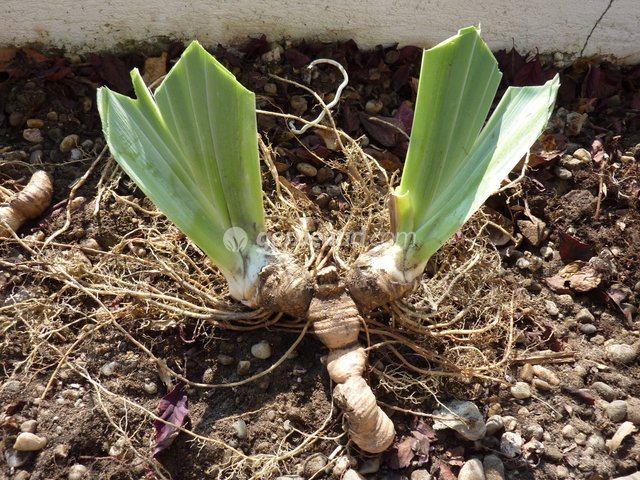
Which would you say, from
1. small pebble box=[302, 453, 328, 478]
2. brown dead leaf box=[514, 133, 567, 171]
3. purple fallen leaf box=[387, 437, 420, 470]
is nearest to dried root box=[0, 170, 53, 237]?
small pebble box=[302, 453, 328, 478]

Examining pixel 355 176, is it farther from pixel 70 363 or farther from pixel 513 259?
pixel 70 363

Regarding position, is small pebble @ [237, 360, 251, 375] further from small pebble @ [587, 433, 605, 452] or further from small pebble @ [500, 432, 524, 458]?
small pebble @ [587, 433, 605, 452]

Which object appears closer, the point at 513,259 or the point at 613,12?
the point at 513,259

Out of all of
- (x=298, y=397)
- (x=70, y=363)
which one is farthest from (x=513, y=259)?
(x=70, y=363)

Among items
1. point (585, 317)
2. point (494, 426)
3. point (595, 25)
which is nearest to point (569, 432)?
point (494, 426)

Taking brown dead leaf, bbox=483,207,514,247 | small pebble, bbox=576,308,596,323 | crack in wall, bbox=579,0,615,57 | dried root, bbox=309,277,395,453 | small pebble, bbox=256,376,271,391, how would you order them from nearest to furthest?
dried root, bbox=309,277,395,453 → small pebble, bbox=256,376,271,391 → small pebble, bbox=576,308,596,323 → brown dead leaf, bbox=483,207,514,247 → crack in wall, bbox=579,0,615,57

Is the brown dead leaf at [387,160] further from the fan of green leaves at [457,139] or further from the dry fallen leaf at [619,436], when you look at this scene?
the dry fallen leaf at [619,436]

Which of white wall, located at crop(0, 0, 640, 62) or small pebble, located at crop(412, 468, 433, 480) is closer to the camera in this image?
small pebble, located at crop(412, 468, 433, 480)
